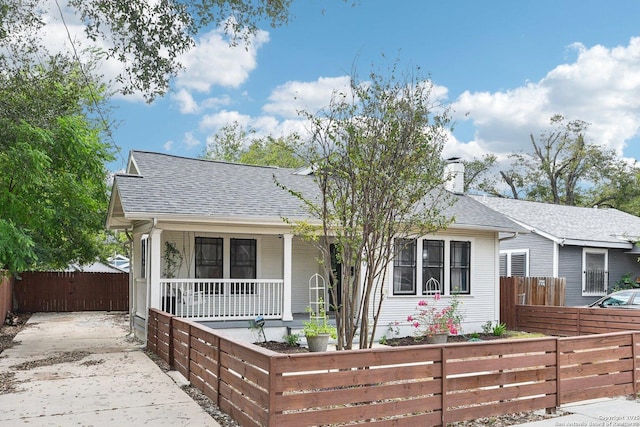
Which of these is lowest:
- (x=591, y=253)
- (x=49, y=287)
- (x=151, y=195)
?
(x=49, y=287)

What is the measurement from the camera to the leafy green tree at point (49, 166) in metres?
9.98

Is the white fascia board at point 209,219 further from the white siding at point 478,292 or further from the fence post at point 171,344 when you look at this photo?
the white siding at point 478,292

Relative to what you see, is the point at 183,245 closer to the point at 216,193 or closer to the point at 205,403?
the point at 216,193

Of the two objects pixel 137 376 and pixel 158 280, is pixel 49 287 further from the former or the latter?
pixel 137 376

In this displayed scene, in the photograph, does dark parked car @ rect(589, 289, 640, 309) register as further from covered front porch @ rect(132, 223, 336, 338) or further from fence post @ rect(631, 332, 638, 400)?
fence post @ rect(631, 332, 638, 400)

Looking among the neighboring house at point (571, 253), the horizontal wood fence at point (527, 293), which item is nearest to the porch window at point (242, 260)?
the horizontal wood fence at point (527, 293)

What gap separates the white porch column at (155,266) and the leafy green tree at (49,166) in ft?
6.73

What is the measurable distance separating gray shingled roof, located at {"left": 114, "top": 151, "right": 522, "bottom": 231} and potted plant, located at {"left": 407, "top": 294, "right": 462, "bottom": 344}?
1.99 m

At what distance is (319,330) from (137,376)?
3.55 meters

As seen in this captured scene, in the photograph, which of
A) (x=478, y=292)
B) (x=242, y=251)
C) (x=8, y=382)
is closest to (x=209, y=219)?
(x=242, y=251)

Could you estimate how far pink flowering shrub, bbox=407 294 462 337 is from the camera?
13258mm

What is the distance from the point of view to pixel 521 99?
38.6 m

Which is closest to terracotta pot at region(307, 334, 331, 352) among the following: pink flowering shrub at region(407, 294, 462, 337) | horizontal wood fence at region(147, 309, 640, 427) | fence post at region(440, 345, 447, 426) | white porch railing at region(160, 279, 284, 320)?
white porch railing at region(160, 279, 284, 320)

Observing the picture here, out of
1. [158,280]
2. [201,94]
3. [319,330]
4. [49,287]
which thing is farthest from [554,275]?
[201,94]
